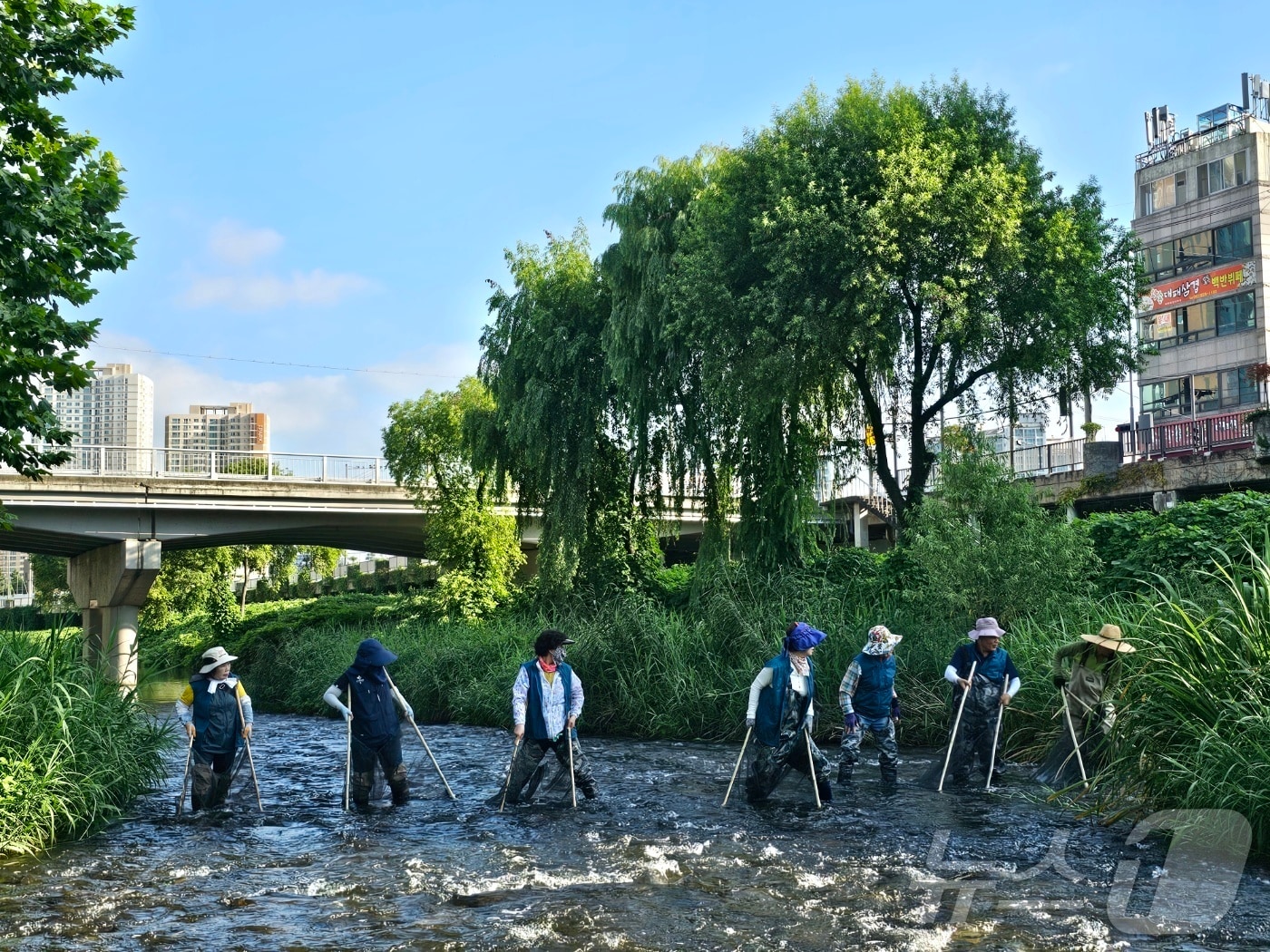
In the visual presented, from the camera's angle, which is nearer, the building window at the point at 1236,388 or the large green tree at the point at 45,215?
the large green tree at the point at 45,215

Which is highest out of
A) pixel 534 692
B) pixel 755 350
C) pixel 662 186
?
pixel 662 186

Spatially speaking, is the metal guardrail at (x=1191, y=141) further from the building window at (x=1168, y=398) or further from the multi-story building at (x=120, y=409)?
the multi-story building at (x=120, y=409)

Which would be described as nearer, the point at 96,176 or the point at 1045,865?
the point at 1045,865

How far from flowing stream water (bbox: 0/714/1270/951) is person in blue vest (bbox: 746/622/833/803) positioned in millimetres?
391

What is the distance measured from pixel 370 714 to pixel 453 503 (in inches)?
947

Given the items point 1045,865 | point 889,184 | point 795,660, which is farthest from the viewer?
point 889,184

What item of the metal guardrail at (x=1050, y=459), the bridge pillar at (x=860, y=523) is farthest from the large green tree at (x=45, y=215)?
the bridge pillar at (x=860, y=523)

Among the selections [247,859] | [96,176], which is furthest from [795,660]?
[96,176]

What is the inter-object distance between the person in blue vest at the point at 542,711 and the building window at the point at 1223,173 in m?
43.6

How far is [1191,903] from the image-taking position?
818 cm

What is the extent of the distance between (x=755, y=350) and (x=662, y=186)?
18.9 feet

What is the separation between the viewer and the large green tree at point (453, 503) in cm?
3475

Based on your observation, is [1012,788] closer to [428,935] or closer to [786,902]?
[786,902]

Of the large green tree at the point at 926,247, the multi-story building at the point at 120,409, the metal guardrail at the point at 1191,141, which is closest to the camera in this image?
the large green tree at the point at 926,247
